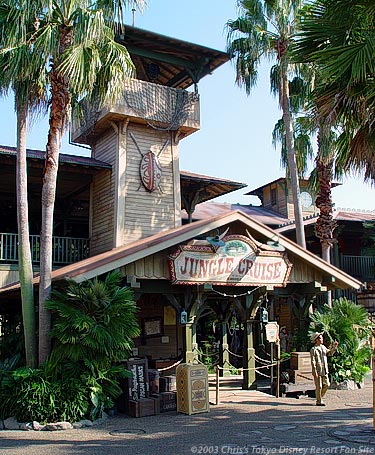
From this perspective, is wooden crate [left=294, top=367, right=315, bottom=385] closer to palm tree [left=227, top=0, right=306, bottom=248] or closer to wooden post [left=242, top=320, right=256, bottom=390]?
wooden post [left=242, top=320, right=256, bottom=390]

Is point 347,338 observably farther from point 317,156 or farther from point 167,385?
point 317,156

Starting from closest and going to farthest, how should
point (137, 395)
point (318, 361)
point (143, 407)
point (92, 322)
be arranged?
point (92, 322) → point (143, 407) → point (137, 395) → point (318, 361)

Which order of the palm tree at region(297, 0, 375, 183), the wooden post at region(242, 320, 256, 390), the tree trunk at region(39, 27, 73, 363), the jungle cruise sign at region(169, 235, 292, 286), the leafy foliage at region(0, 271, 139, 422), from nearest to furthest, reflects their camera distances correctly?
the palm tree at region(297, 0, 375, 183), the leafy foliage at region(0, 271, 139, 422), the tree trunk at region(39, 27, 73, 363), the jungle cruise sign at region(169, 235, 292, 286), the wooden post at region(242, 320, 256, 390)

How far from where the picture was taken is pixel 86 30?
1168 centimetres

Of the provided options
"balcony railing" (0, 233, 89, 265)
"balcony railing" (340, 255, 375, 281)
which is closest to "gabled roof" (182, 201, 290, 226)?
"balcony railing" (340, 255, 375, 281)

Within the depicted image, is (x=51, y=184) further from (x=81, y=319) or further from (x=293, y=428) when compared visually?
(x=293, y=428)

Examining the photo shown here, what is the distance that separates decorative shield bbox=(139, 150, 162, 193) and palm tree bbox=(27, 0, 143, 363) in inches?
196

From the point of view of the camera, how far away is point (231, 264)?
13781 mm

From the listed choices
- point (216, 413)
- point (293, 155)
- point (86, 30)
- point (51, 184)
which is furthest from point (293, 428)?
point (293, 155)

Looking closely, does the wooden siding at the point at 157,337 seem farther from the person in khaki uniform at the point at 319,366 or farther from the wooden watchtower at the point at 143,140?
the person in khaki uniform at the point at 319,366

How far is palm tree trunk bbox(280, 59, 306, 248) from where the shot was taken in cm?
1880

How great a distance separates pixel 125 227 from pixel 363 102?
8.55 meters

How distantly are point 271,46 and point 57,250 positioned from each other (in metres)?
10.1

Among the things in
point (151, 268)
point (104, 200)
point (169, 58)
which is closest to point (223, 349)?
point (104, 200)
